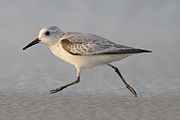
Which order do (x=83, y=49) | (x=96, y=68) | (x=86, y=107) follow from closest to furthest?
1. (x=86, y=107)
2. (x=83, y=49)
3. (x=96, y=68)

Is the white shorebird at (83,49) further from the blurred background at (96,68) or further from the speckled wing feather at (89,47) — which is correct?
the blurred background at (96,68)

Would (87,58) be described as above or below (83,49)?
below

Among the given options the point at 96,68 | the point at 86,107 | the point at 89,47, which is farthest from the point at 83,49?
the point at 96,68

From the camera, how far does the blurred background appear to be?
18.1ft

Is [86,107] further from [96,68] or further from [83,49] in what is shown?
[96,68]

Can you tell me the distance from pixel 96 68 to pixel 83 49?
5.54ft

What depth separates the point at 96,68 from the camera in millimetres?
7652

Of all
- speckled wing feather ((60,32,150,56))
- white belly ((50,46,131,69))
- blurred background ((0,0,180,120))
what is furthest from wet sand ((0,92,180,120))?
speckled wing feather ((60,32,150,56))

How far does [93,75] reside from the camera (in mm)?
7199

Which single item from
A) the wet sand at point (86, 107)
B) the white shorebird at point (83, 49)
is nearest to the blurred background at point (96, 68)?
the wet sand at point (86, 107)

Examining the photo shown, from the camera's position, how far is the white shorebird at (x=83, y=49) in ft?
19.6

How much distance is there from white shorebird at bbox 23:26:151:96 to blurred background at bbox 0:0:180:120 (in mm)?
425

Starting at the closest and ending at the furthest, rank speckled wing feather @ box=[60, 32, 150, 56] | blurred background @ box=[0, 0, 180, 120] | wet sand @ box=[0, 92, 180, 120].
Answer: wet sand @ box=[0, 92, 180, 120] < blurred background @ box=[0, 0, 180, 120] < speckled wing feather @ box=[60, 32, 150, 56]

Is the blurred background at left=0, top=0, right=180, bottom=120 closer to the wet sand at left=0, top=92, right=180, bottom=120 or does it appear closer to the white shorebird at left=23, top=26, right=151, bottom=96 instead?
the wet sand at left=0, top=92, right=180, bottom=120
